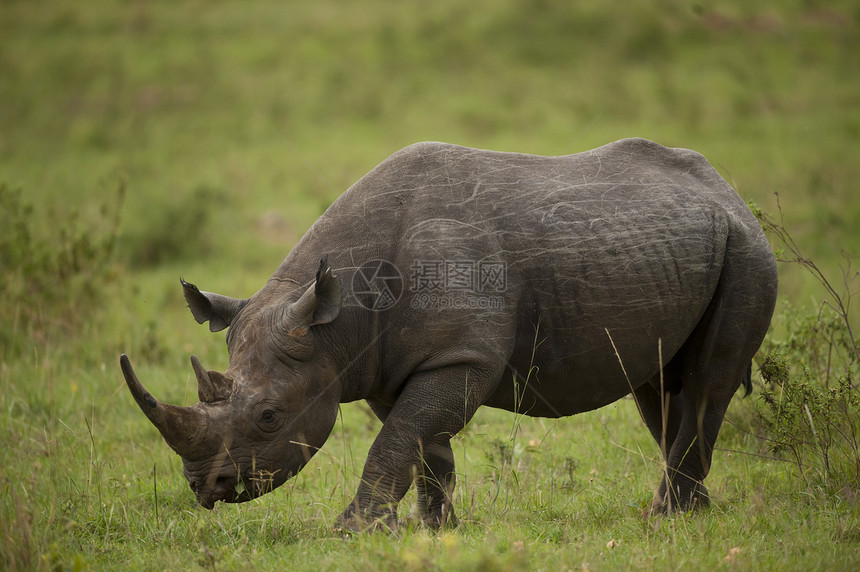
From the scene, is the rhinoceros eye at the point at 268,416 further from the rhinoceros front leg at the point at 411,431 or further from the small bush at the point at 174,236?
the small bush at the point at 174,236

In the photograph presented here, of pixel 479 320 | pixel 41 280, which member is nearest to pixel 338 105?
pixel 41 280

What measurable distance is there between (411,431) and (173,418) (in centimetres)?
121

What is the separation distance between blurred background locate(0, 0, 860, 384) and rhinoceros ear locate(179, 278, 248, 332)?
521cm

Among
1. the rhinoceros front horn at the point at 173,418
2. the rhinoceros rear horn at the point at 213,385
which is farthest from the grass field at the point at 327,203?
the rhinoceros rear horn at the point at 213,385

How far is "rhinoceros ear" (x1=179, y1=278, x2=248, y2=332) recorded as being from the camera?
480cm

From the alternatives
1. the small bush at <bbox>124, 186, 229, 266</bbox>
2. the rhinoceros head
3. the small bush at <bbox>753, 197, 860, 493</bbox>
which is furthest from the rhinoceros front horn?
the small bush at <bbox>124, 186, 229, 266</bbox>

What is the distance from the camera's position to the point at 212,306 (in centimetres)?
482

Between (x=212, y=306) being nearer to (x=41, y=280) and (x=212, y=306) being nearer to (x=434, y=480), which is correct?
(x=434, y=480)

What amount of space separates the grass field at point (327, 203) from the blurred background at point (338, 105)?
86 mm

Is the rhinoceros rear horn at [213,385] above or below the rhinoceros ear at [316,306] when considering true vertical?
below

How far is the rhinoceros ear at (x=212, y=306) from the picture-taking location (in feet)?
15.8

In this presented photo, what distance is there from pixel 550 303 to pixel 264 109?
17.9 metres

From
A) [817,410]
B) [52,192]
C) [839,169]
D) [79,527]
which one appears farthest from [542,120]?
[79,527]

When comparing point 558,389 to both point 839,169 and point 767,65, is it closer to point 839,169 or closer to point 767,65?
point 839,169
